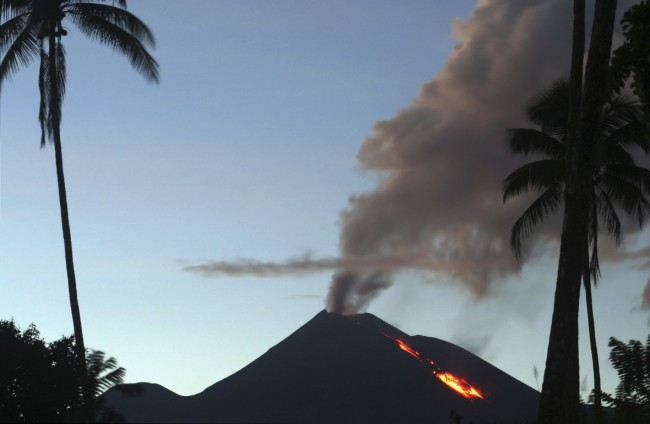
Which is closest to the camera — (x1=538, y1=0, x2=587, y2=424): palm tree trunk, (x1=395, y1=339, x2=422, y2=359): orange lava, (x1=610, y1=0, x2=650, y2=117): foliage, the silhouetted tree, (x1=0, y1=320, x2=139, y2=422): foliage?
(x1=610, y1=0, x2=650, y2=117): foliage

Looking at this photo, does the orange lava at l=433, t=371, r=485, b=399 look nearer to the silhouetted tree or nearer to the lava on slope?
the lava on slope

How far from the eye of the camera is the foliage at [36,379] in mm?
28656

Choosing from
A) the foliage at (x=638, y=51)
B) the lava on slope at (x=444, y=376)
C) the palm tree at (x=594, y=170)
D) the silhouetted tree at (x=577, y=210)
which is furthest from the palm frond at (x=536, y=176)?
the lava on slope at (x=444, y=376)

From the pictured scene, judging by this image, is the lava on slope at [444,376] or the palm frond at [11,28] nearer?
the palm frond at [11,28]

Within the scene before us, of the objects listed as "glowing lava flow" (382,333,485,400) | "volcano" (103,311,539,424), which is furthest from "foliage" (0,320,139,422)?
"glowing lava flow" (382,333,485,400)

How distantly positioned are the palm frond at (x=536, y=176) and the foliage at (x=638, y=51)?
68.8ft

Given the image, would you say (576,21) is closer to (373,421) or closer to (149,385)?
(373,421)

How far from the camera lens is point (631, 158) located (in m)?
35.7

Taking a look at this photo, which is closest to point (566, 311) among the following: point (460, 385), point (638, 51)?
point (638, 51)

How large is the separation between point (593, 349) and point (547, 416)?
58.8 ft

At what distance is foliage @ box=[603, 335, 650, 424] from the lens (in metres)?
16.4

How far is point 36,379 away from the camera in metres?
29.5

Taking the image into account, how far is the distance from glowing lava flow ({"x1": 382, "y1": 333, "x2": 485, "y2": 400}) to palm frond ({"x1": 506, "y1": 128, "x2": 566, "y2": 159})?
81408 millimetres

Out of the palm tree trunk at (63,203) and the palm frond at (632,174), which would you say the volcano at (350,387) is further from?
the palm tree trunk at (63,203)
